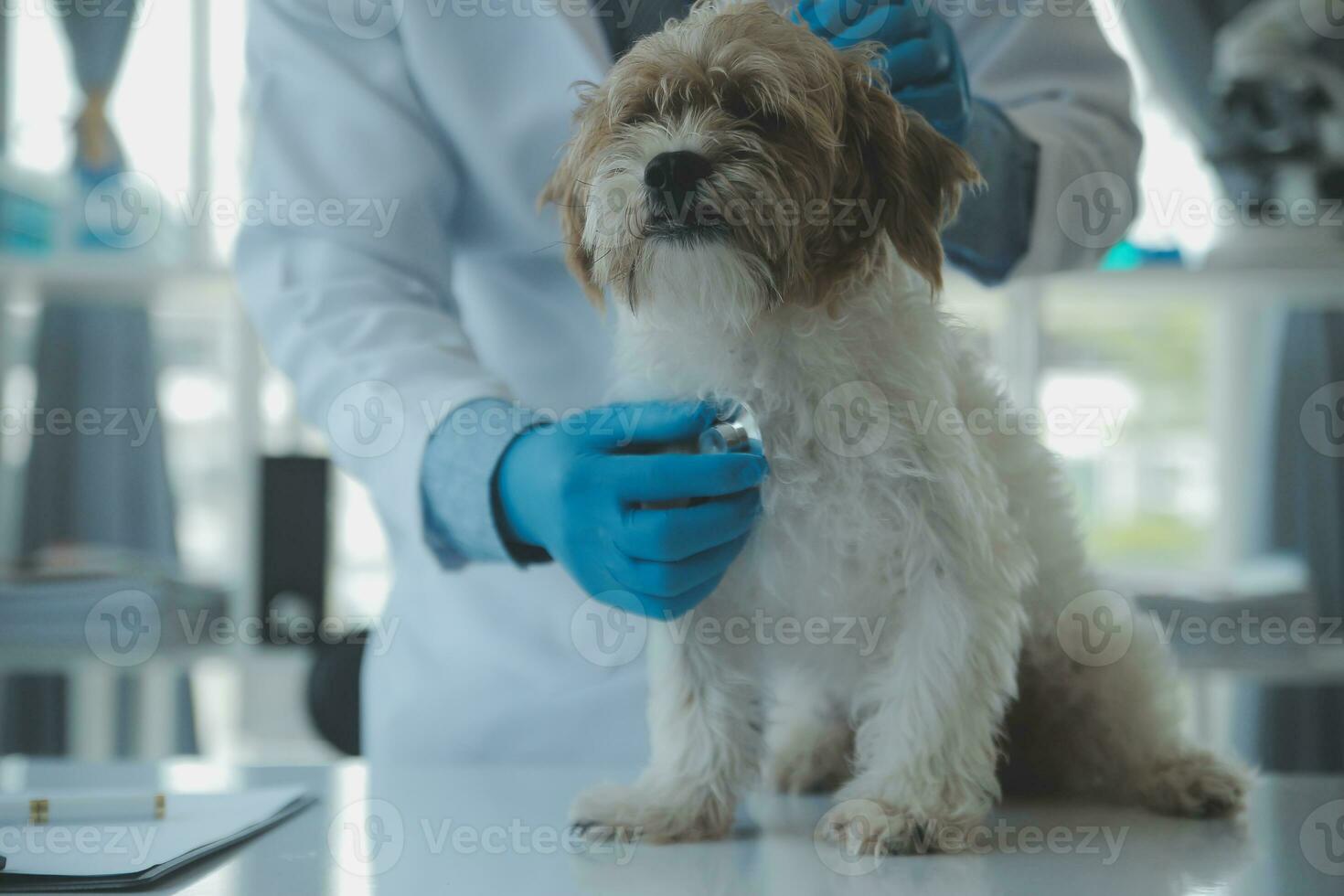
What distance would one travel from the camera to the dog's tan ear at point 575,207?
1.04m

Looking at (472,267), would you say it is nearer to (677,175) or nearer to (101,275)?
(677,175)

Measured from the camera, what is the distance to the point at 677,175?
0.91m

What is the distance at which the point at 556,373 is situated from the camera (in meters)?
1.54

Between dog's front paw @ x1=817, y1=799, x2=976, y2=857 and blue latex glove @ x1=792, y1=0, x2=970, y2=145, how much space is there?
0.64 m

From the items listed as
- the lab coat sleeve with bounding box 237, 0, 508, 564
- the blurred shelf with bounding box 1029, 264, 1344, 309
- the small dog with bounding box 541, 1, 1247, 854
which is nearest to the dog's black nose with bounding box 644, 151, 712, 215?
the small dog with bounding box 541, 1, 1247, 854

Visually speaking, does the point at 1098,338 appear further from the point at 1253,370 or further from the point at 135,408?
the point at 135,408

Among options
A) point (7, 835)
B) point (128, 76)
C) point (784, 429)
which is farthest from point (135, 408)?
point (784, 429)

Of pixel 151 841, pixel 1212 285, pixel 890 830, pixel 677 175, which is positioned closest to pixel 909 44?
pixel 677 175

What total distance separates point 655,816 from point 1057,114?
39.4 inches

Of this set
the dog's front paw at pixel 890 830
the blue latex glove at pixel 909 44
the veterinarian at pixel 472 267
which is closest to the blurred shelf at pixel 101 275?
the veterinarian at pixel 472 267

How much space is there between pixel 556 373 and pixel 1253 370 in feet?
8.14

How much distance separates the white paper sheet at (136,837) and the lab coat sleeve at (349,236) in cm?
33

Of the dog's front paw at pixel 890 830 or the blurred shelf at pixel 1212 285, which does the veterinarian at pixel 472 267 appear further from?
the blurred shelf at pixel 1212 285

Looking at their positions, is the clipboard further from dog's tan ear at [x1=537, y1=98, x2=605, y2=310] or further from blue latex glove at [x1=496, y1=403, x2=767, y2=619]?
dog's tan ear at [x1=537, y1=98, x2=605, y2=310]
